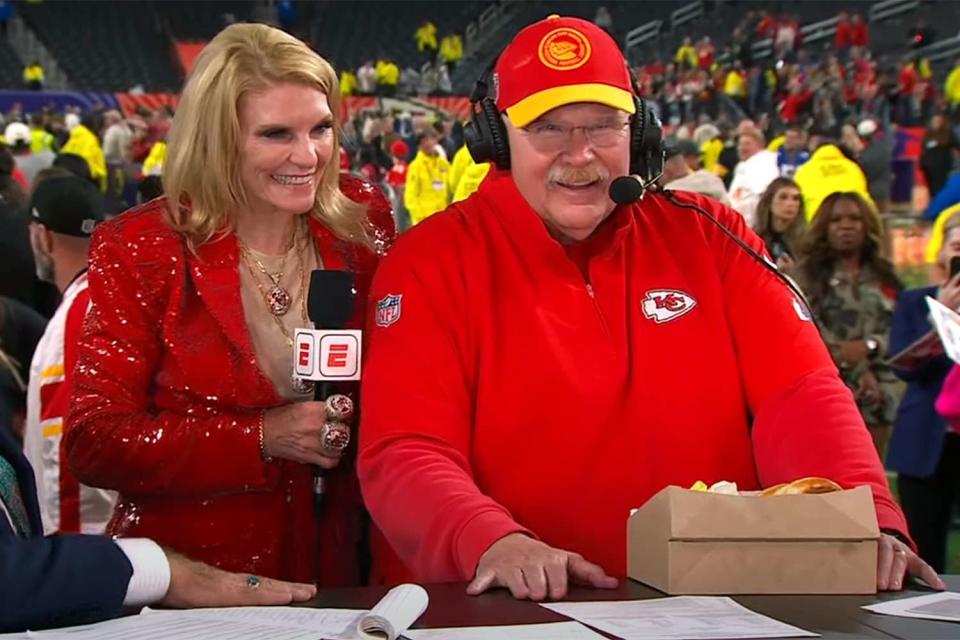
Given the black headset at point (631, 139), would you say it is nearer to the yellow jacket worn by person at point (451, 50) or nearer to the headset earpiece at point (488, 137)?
the headset earpiece at point (488, 137)

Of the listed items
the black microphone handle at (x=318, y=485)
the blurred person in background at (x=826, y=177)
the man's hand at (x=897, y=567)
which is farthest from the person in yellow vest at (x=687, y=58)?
the man's hand at (x=897, y=567)

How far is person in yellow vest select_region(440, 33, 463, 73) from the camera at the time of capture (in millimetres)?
27094

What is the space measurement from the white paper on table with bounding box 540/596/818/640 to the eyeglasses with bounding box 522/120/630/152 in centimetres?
74

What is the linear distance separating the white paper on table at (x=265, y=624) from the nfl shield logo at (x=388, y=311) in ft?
1.88

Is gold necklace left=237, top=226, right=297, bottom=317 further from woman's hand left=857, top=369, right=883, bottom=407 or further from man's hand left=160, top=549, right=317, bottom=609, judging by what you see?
woman's hand left=857, top=369, right=883, bottom=407

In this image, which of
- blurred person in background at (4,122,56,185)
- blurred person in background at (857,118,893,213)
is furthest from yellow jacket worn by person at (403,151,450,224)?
blurred person in background at (857,118,893,213)

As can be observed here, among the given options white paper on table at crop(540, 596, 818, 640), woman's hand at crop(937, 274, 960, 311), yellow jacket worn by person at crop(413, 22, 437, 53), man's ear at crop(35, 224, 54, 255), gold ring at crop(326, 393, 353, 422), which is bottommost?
white paper on table at crop(540, 596, 818, 640)

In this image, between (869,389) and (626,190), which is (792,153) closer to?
(869,389)

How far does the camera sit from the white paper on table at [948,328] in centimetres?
316

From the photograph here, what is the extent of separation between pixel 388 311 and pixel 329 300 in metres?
0.09

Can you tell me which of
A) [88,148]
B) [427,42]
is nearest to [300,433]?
[88,148]

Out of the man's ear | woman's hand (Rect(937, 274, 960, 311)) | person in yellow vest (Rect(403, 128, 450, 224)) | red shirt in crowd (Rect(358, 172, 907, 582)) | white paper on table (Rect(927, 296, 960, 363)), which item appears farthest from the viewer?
person in yellow vest (Rect(403, 128, 450, 224))

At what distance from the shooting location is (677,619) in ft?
4.92

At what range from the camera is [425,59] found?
2767cm
